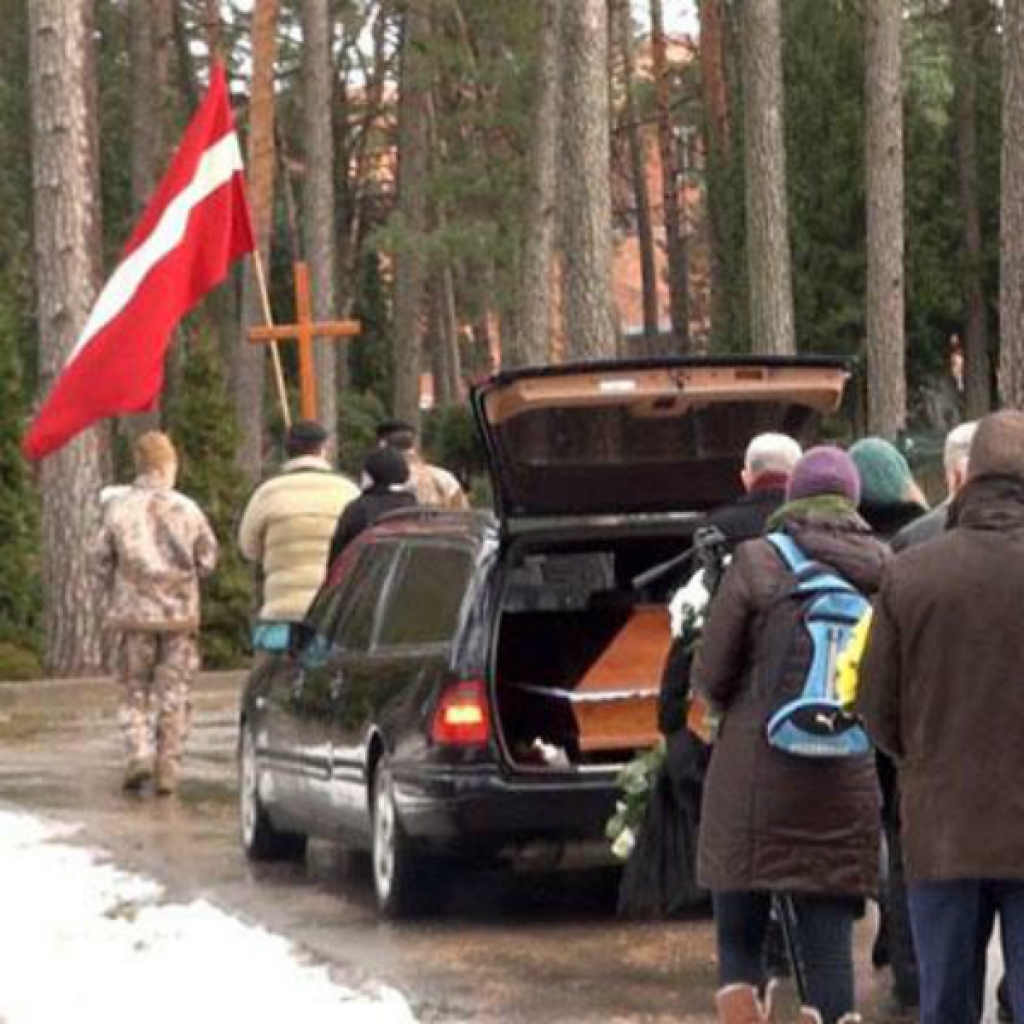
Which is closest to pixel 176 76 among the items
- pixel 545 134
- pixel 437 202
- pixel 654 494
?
pixel 437 202

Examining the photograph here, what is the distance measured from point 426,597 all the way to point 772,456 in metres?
3.09

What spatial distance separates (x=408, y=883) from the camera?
44.7 ft

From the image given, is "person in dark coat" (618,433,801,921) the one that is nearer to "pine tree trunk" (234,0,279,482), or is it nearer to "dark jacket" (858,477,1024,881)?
"dark jacket" (858,477,1024,881)

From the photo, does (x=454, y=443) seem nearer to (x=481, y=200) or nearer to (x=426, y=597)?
(x=481, y=200)

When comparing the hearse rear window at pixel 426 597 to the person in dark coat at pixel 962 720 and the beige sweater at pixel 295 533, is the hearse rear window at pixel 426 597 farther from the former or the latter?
the person in dark coat at pixel 962 720

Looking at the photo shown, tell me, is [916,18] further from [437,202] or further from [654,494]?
[654,494]

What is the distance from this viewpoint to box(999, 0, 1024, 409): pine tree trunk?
865 inches

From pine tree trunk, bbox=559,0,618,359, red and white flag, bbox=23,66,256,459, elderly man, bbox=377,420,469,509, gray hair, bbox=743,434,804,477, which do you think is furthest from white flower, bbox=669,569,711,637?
pine tree trunk, bbox=559,0,618,359

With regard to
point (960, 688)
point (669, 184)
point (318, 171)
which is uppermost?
point (669, 184)

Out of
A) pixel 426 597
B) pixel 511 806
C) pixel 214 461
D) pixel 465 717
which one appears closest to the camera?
pixel 511 806

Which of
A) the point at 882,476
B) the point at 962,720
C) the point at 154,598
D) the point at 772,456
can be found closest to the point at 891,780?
the point at 772,456

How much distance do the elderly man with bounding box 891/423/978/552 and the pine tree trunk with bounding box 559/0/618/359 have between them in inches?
750

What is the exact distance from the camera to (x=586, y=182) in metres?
30.6

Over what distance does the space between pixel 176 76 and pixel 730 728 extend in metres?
52.2
